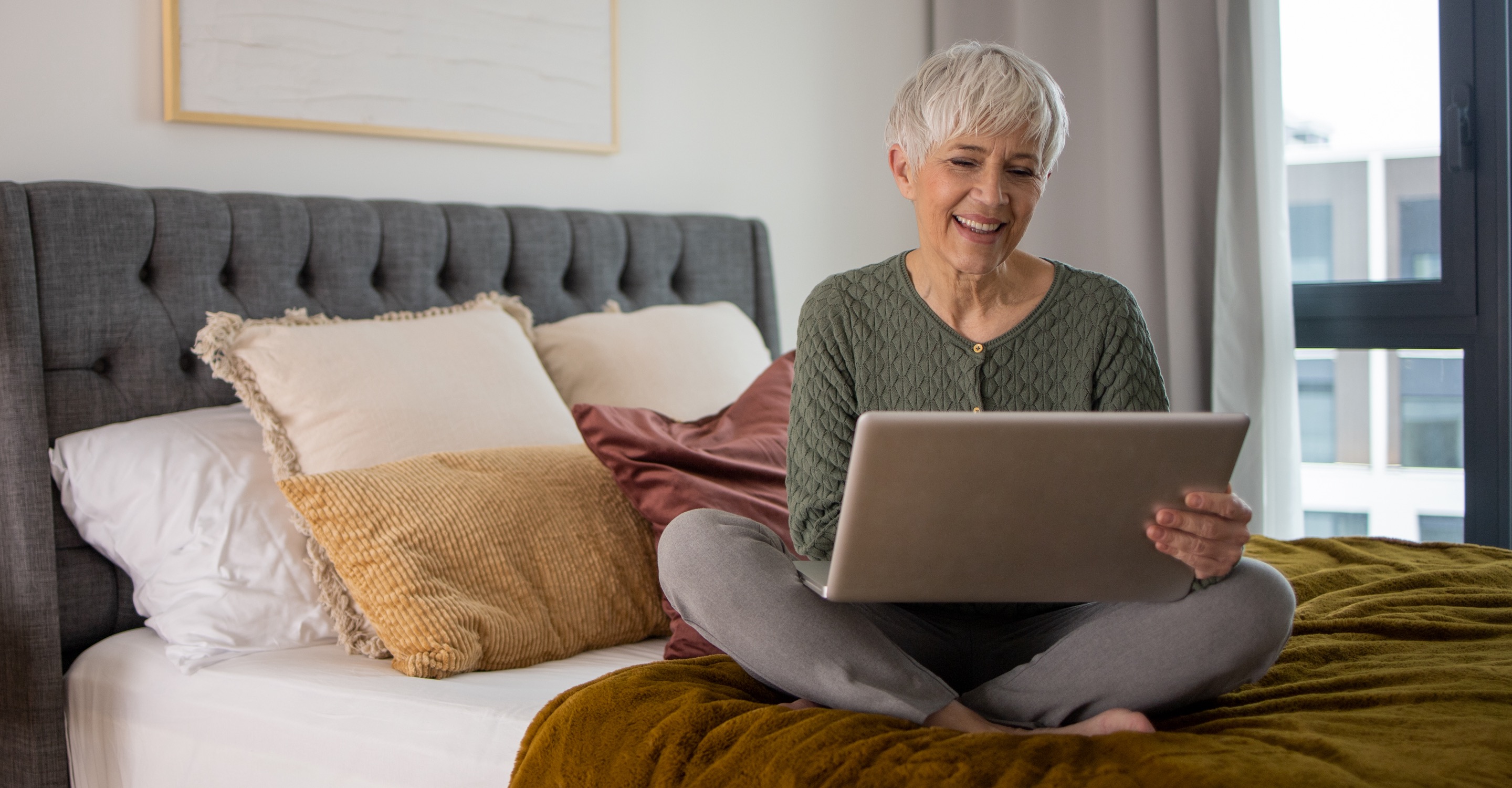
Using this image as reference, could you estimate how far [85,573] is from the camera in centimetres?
175

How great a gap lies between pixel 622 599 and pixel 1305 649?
0.89 meters

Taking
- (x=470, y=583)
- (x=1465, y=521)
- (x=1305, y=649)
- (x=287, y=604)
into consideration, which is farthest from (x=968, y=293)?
(x=1465, y=521)

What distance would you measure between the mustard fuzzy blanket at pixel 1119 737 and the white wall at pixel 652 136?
1.30 metres

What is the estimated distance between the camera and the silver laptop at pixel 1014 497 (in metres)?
1.02

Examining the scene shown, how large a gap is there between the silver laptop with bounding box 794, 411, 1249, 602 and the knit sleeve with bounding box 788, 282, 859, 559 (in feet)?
0.83

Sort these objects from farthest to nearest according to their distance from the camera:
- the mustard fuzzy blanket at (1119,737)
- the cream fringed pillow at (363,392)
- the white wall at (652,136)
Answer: the white wall at (652,136) < the cream fringed pillow at (363,392) < the mustard fuzzy blanket at (1119,737)

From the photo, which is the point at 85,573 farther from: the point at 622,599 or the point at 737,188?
the point at 737,188

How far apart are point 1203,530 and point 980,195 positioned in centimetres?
50

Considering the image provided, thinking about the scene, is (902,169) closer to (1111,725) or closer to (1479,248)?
(1111,725)

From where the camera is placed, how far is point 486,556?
1610 mm

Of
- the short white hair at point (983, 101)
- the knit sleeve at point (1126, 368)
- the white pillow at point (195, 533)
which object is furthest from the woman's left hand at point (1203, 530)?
the white pillow at point (195, 533)

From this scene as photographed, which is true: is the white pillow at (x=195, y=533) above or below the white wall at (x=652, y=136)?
below

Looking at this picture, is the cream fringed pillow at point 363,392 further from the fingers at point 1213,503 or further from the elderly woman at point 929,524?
the fingers at point 1213,503

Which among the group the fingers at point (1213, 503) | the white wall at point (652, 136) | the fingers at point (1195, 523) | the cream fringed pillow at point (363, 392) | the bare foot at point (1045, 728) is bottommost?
the bare foot at point (1045, 728)
